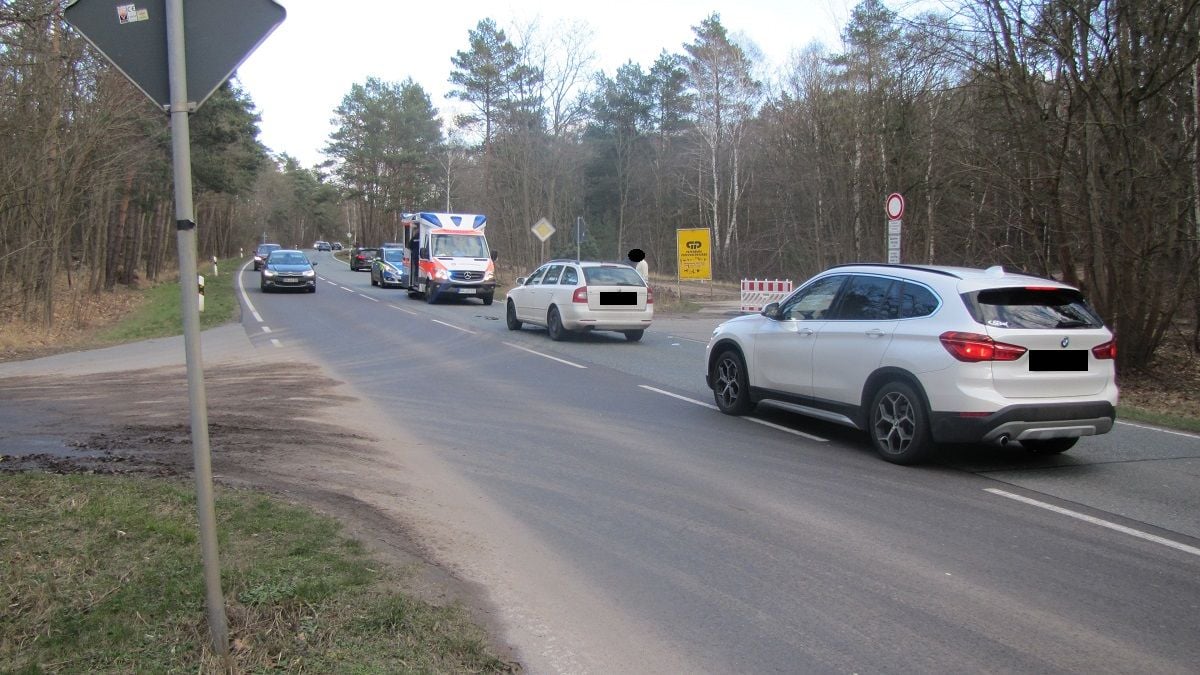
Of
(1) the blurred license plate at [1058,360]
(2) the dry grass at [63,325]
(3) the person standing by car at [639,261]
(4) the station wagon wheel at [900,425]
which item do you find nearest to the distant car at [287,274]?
(2) the dry grass at [63,325]

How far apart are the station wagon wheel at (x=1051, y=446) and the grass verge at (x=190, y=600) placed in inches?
246

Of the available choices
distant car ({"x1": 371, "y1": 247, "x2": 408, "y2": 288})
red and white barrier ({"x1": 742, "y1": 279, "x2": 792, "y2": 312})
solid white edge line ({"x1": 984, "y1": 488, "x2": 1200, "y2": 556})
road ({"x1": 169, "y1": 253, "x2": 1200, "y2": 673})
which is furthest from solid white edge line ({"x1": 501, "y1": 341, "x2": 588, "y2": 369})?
distant car ({"x1": 371, "y1": 247, "x2": 408, "y2": 288})

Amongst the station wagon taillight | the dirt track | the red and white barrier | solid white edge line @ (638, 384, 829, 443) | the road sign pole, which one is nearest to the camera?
the road sign pole

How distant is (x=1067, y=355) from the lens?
7.31m

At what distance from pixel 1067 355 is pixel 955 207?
2072 cm

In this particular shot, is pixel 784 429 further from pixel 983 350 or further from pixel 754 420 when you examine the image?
pixel 983 350

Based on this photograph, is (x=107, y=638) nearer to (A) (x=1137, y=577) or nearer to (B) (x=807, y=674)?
(B) (x=807, y=674)

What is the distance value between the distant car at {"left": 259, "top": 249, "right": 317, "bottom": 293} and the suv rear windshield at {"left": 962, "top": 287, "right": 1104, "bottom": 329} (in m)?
31.9

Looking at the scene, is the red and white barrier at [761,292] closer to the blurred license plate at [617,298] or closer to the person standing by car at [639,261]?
the person standing by car at [639,261]

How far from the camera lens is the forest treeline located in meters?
12.9

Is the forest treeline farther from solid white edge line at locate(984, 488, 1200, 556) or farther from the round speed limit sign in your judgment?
solid white edge line at locate(984, 488, 1200, 556)

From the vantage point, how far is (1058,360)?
287 inches

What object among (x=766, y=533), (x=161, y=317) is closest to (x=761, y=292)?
(x=161, y=317)

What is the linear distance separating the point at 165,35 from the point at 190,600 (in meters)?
2.52
